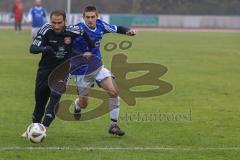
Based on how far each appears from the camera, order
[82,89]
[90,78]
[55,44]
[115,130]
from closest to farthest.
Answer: [55,44], [115,130], [90,78], [82,89]

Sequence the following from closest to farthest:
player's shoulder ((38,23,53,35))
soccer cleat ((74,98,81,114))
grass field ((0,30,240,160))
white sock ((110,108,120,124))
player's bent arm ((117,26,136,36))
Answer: grass field ((0,30,240,160)), player's shoulder ((38,23,53,35)), white sock ((110,108,120,124)), player's bent arm ((117,26,136,36)), soccer cleat ((74,98,81,114))

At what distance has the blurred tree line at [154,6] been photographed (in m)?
58.5

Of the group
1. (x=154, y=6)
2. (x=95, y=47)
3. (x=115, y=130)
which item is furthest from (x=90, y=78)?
(x=154, y=6)

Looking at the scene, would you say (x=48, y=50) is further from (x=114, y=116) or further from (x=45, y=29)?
(x=114, y=116)

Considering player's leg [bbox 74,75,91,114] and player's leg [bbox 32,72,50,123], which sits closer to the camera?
player's leg [bbox 32,72,50,123]

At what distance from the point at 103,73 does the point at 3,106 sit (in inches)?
118

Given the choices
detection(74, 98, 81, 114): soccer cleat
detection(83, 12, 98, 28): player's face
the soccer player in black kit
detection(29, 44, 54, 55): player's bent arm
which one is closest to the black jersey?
the soccer player in black kit

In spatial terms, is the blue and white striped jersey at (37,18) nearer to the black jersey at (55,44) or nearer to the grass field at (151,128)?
the grass field at (151,128)

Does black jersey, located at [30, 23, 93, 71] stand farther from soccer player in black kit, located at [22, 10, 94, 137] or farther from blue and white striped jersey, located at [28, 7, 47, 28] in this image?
blue and white striped jersey, located at [28, 7, 47, 28]

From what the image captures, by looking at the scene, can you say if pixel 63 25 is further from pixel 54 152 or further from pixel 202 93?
pixel 202 93

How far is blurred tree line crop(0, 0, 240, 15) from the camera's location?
58531 millimetres

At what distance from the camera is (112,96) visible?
9.68m

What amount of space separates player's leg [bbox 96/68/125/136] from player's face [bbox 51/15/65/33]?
1.21 metres

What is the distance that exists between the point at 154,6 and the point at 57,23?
169 ft
